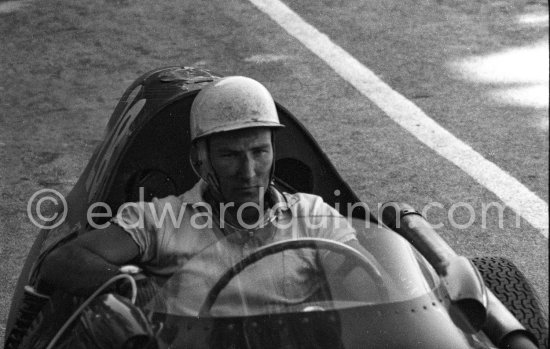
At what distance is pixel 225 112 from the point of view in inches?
152

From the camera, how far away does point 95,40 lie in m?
9.53

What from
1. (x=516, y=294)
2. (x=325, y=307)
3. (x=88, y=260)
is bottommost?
(x=516, y=294)

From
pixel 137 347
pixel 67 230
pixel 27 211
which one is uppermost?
pixel 137 347

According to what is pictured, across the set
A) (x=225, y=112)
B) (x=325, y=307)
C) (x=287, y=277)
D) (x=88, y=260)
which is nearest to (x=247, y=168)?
(x=225, y=112)

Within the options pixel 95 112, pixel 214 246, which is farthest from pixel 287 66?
pixel 214 246

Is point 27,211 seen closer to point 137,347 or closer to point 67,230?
point 67,230

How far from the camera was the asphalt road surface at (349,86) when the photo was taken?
664cm

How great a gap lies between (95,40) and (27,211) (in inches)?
123

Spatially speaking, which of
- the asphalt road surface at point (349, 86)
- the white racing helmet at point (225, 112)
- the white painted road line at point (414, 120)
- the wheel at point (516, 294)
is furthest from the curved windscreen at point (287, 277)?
the white painted road line at point (414, 120)

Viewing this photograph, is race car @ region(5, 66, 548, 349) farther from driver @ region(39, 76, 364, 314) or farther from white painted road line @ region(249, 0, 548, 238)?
white painted road line @ region(249, 0, 548, 238)

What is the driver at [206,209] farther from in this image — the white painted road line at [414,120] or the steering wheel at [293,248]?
the white painted road line at [414,120]

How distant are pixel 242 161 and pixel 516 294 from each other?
1195 mm

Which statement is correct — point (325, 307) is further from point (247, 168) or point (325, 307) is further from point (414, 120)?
point (414, 120)

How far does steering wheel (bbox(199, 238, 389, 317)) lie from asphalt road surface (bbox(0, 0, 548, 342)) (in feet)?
8.65
